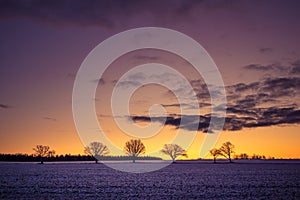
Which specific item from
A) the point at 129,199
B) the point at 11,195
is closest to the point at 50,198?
the point at 11,195

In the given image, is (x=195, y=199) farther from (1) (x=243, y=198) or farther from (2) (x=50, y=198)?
(2) (x=50, y=198)

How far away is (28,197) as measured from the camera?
144 ft

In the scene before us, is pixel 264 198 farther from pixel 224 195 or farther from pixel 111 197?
pixel 111 197

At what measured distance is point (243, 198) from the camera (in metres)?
44.0

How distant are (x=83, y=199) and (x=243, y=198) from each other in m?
17.5

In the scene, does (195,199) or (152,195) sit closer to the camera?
(195,199)

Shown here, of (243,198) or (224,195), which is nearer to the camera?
(243,198)

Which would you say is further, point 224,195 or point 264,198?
point 224,195

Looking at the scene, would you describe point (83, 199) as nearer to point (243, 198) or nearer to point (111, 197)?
point (111, 197)

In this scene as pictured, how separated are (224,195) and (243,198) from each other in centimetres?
374

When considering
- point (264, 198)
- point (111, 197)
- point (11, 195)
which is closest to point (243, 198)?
point (264, 198)

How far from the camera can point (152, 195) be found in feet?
153

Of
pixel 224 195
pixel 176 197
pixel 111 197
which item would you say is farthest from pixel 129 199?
pixel 224 195

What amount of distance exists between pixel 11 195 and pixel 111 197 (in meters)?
11.7
